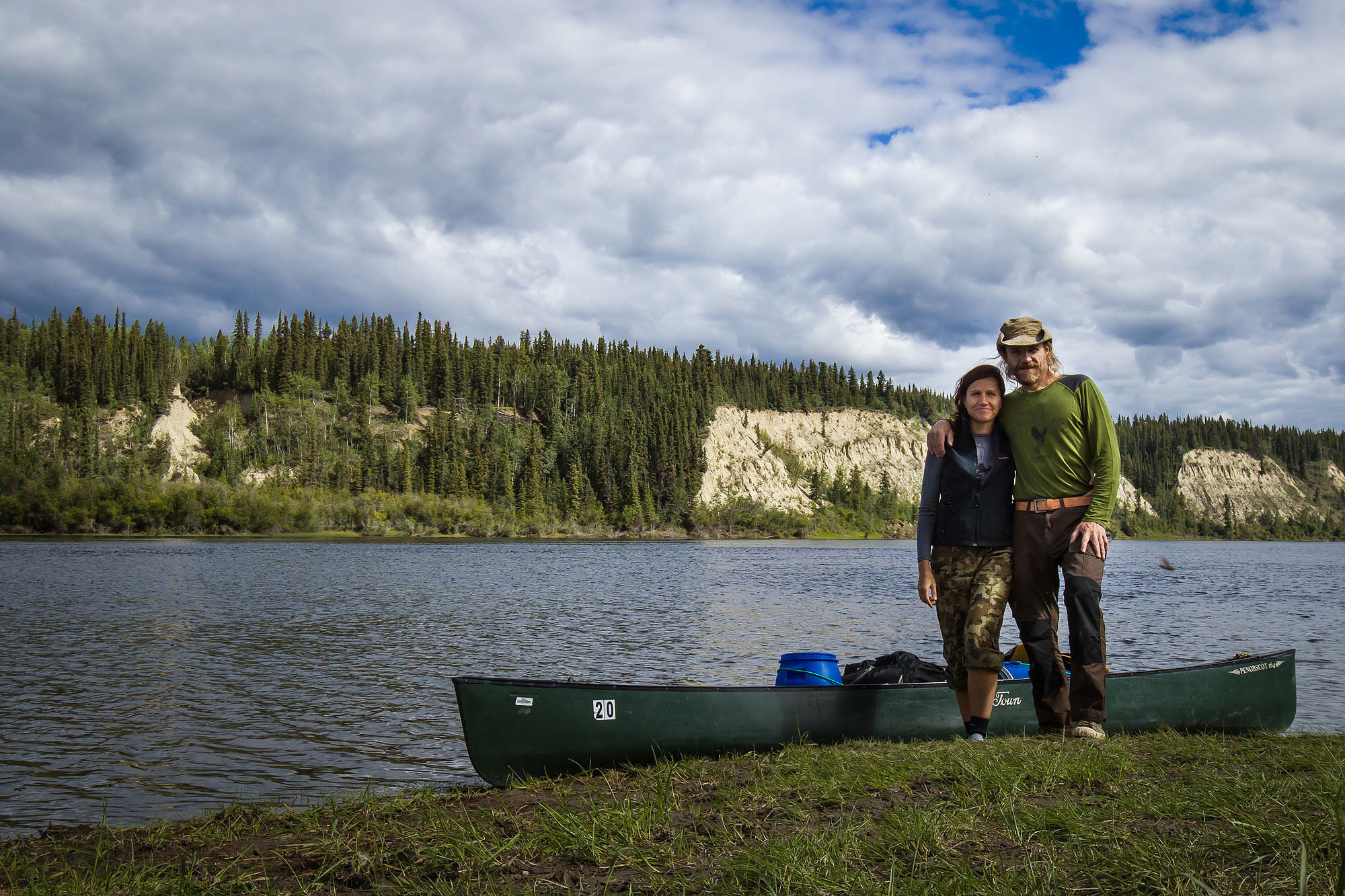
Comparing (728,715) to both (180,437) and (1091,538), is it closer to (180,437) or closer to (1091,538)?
(1091,538)

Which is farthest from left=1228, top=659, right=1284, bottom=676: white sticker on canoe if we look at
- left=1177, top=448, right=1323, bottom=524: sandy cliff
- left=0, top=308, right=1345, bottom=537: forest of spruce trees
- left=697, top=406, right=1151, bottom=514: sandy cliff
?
left=1177, top=448, right=1323, bottom=524: sandy cliff

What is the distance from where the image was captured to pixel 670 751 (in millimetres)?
7352

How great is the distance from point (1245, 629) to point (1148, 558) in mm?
62648

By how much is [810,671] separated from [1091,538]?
3.13 metres

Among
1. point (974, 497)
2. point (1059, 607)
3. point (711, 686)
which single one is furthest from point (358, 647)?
point (1059, 607)

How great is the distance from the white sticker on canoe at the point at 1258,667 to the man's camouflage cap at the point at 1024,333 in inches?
181

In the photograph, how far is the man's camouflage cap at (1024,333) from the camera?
20.7 feet

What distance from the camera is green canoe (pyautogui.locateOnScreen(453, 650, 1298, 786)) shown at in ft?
23.6

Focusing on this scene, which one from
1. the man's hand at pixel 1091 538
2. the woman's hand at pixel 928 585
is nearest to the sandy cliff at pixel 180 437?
the woman's hand at pixel 928 585

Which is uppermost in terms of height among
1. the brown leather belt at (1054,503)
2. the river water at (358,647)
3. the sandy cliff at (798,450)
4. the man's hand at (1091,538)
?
the sandy cliff at (798,450)

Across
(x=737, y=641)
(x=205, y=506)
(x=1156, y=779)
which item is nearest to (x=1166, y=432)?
(x=205, y=506)

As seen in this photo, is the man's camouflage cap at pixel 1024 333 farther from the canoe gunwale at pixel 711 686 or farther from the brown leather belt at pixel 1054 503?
the canoe gunwale at pixel 711 686

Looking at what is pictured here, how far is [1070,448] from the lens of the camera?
6184 mm

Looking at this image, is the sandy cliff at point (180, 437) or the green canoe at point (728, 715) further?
the sandy cliff at point (180, 437)
